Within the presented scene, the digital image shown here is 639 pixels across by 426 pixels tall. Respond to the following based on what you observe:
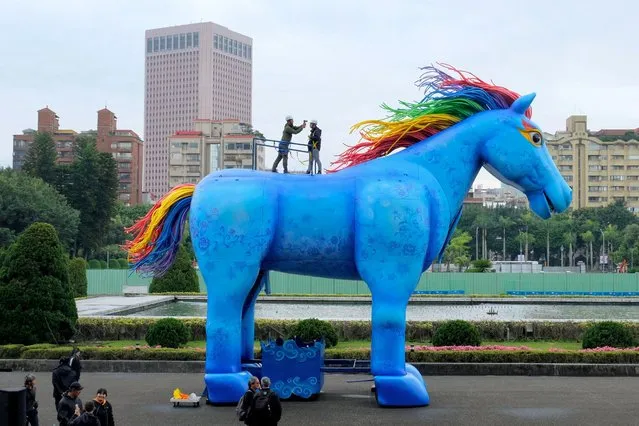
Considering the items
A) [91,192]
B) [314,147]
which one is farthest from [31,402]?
[91,192]

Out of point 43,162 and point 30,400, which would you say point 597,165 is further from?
point 30,400

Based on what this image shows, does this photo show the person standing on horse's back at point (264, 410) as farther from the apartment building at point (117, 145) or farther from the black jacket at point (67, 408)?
the apartment building at point (117, 145)

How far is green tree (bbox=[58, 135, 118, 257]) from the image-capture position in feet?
216

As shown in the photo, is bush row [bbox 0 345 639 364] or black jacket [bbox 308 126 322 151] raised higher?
black jacket [bbox 308 126 322 151]

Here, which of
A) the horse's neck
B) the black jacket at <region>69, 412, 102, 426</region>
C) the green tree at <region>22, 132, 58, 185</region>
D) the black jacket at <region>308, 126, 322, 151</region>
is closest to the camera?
the black jacket at <region>69, 412, 102, 426</region>

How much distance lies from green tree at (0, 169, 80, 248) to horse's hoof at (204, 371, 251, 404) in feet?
145

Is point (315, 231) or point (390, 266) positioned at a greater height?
point (315, 231)

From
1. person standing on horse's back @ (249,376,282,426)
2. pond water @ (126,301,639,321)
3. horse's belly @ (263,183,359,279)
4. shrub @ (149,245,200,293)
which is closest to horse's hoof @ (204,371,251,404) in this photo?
horse's belly @ (263,183,359,279)

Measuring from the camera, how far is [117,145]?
132000 millimetres

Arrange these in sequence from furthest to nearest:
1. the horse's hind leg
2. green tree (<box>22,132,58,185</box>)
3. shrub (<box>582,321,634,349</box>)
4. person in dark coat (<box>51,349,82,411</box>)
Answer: green tree (<box>22,132,58,185</box>), shrub (<box>582,321,634,349</box>), the horse's hind leg, person in dark coat (<box>51,349,82,411</box>)

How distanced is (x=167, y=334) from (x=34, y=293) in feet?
10.4

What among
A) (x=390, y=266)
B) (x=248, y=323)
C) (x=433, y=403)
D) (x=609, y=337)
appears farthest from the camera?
(x=609, y=337)

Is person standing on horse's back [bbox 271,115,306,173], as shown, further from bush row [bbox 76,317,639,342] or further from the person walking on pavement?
bush row [bbox 76,317,639,342]

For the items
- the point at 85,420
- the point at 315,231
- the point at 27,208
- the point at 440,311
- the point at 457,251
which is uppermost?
the point at 27,208
